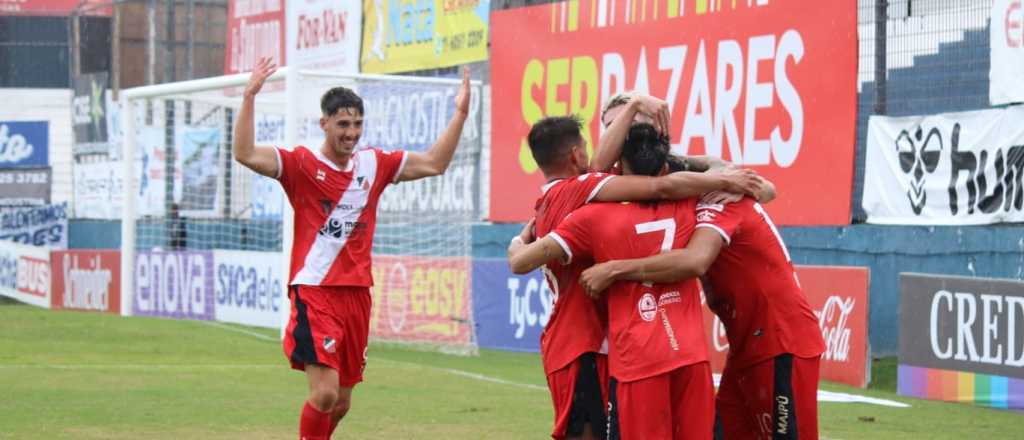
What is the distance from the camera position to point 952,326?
550 inches

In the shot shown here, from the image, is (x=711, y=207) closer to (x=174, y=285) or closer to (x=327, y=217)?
(x=327, y=217)

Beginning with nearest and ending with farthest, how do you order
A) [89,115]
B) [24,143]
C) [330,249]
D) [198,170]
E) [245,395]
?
[330,249] < [245,395] < [198,170] < [89,115] < [24,143]

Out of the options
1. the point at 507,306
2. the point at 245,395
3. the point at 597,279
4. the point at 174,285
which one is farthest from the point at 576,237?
the point at 174,285

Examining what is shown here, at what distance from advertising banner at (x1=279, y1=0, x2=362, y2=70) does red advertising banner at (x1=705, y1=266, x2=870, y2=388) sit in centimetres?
1180

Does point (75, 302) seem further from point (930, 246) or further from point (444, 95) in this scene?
point (930, 246)

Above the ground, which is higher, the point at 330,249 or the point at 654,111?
the point at 654,111

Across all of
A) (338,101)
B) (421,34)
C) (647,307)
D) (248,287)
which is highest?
(421,34)

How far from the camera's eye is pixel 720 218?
252 inches

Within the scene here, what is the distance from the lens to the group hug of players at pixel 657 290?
6.18 metres

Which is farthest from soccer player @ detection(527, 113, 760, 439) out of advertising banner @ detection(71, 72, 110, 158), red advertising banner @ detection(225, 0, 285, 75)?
advertising banner @ detection(71, 72, 110, 158)

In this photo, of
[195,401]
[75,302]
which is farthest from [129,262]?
[195,401]

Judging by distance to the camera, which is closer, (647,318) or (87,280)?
(647,318)

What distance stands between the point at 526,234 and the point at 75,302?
23.7 meters

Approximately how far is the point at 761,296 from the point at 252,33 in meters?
24.0
